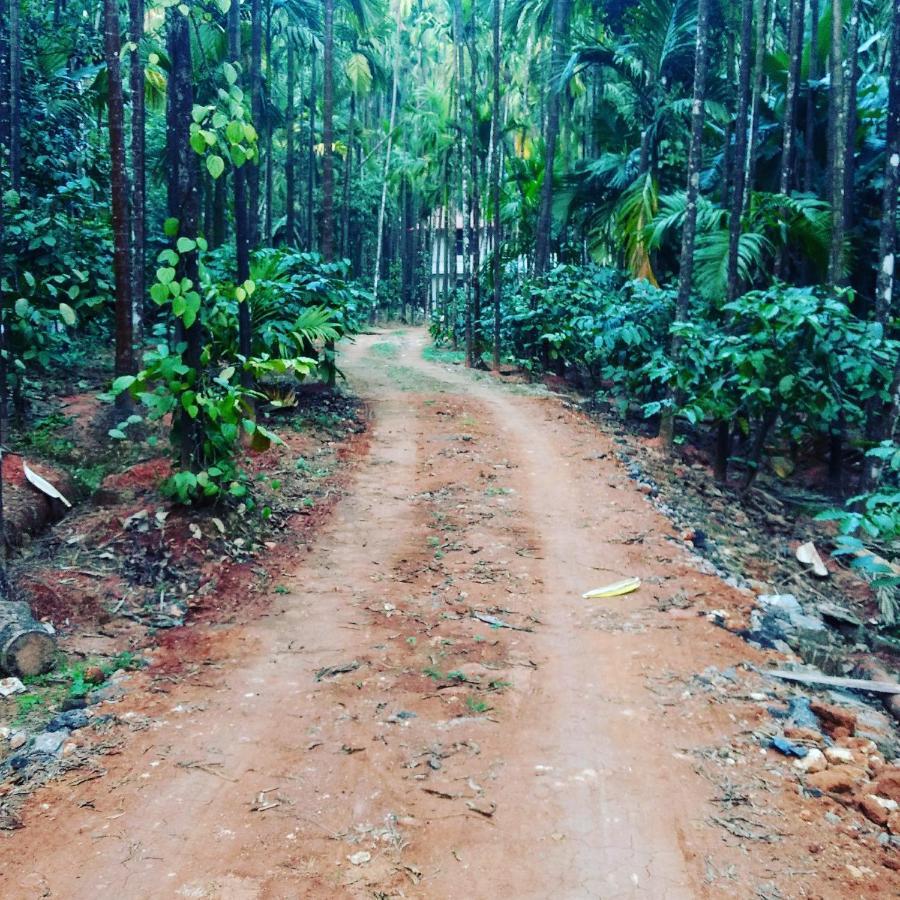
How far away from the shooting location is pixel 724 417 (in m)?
9.38

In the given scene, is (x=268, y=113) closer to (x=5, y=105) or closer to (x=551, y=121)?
(x=551, y=121)

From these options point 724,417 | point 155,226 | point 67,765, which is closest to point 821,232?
point 724,417

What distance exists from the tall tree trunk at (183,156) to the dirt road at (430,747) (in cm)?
201

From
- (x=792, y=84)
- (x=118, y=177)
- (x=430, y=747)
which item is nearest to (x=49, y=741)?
(x=430, y=747)

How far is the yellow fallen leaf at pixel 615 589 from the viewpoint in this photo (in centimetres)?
598

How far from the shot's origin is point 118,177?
8.77 meters

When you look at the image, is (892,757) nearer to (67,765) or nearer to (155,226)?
(67,765)

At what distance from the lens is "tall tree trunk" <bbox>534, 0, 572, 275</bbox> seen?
50.4 feet

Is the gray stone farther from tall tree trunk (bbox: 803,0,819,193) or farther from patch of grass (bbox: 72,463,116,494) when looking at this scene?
tall tree trunk (bbox: 803,0,819,193)

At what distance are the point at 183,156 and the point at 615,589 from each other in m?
4.75

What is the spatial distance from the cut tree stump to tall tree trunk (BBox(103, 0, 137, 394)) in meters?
5.15

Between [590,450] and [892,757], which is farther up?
[590,450]

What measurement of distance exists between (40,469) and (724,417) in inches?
297

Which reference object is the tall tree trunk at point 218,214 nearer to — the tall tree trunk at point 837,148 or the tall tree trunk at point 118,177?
the tall tree trunk at point 118,177
